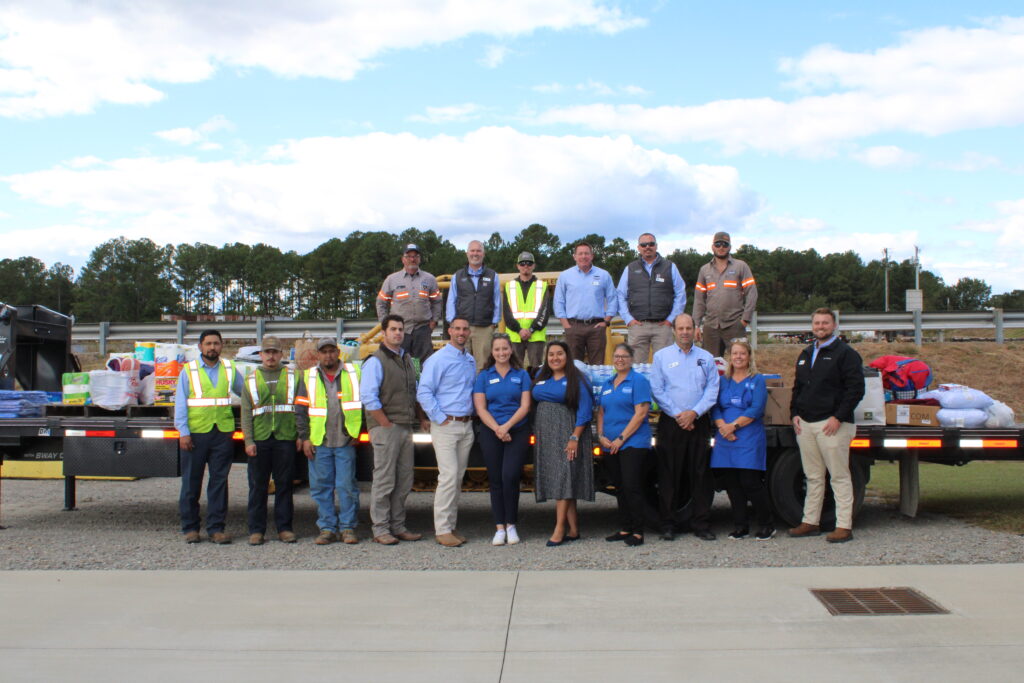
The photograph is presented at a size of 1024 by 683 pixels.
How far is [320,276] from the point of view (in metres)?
52.3

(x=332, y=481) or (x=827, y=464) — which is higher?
(x=827, y=464)

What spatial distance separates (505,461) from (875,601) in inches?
127

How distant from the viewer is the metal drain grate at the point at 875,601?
5555 mm

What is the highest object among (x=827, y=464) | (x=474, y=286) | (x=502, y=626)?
(x=474, y=286)

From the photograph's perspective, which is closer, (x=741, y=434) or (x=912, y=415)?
(x=741, y=434)

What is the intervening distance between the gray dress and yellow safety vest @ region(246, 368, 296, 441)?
2.22 meters

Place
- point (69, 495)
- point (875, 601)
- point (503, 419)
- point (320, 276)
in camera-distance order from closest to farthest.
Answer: point (875, 601) → point (503, 419) → point (69, 495) → point (320, 276)

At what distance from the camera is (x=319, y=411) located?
812 cm

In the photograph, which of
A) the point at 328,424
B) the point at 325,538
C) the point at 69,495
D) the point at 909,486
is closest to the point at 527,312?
the point at 328,424

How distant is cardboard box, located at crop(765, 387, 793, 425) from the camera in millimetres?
8273

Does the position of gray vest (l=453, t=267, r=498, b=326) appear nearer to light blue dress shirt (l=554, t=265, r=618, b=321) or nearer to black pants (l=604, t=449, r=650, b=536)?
light blue dress shirt (l=554, t=265, r=618, b=321)

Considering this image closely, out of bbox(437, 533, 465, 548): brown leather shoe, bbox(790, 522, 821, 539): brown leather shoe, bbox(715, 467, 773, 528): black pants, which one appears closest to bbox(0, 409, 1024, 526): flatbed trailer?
bbox(790, 522, 821, 539): brown leather shoe

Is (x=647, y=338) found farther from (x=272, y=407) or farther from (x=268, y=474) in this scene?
(x=268, y=474)

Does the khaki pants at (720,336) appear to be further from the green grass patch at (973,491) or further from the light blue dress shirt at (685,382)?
the green grass patch at (973,491)
